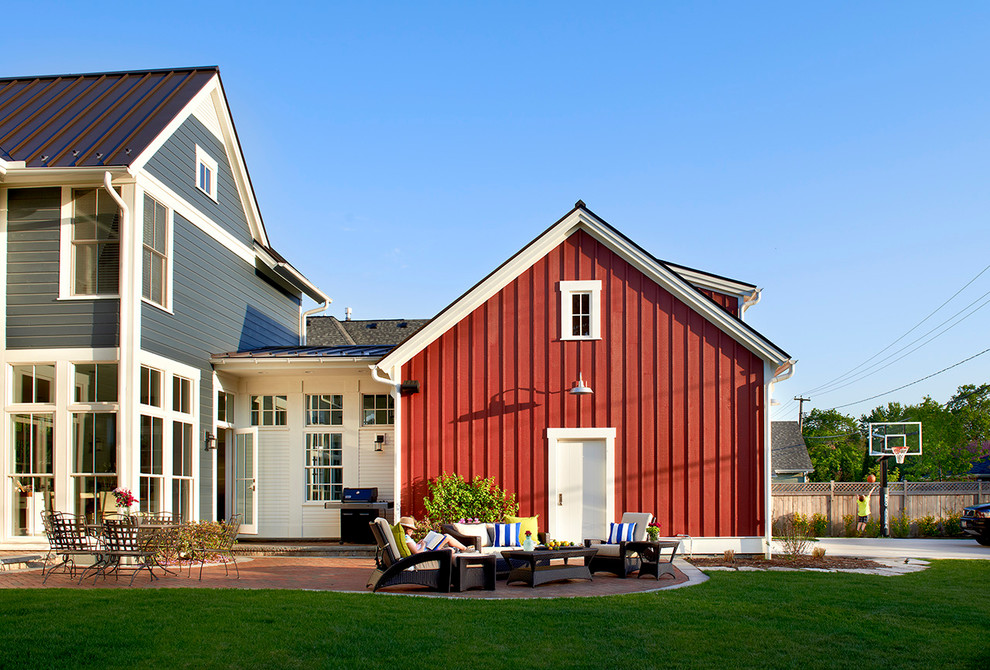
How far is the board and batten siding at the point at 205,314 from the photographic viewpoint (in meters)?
14.0

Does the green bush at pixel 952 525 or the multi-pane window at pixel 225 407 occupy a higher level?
the multi-pane window at pixel 225 407

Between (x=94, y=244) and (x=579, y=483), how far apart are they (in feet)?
26.7

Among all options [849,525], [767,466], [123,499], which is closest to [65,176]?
[123,499]

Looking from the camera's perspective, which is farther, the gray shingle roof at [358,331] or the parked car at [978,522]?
the gray shingle roof at [358,331]

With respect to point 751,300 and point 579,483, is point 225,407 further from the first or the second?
point 751,300

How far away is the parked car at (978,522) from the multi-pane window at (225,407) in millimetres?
15836

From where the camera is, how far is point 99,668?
6.25 m

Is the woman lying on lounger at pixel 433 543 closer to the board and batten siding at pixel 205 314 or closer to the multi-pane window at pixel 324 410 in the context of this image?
the board and batten siding at pixel 205 314

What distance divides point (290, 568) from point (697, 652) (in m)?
7.22

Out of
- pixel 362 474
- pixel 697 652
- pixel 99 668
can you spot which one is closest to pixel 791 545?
pixel 362 474

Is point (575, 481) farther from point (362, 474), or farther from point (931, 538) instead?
point (931, 538)

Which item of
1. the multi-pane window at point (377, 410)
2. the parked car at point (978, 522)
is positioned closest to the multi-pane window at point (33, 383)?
the multi-pane window at point (377, 410)

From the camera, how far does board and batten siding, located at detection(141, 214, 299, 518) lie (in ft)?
45.8

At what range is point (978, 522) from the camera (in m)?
19.7
